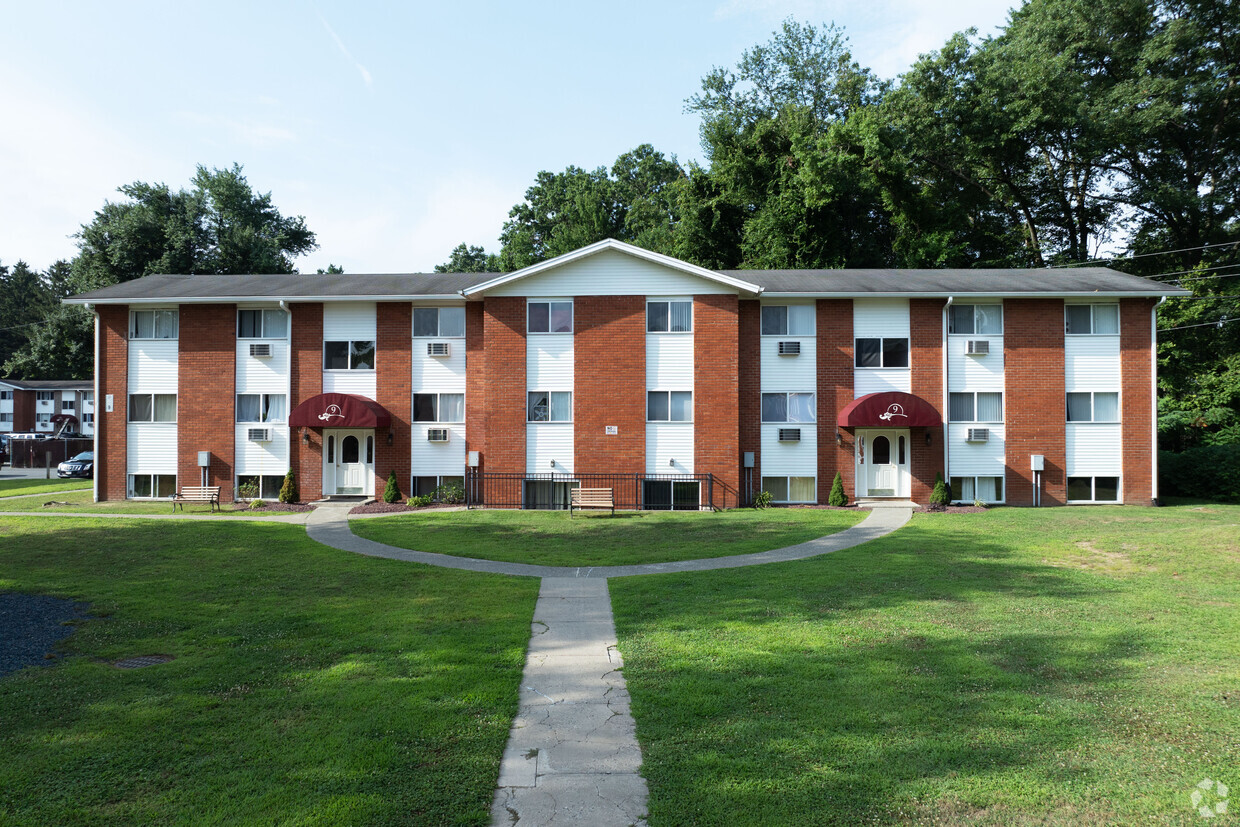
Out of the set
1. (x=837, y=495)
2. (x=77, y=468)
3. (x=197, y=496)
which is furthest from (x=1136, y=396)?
(x=77, y=468)

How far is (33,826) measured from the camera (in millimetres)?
3926

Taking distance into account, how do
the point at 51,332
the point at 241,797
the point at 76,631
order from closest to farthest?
the point at 241,797, the point at 76,631, the point at 51,332

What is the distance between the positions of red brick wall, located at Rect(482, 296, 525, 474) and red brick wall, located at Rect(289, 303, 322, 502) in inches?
248

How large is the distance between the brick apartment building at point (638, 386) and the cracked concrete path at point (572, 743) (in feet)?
46.2

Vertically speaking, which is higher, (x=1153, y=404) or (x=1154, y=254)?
(x=1154, y=254)

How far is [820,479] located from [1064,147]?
26257mm

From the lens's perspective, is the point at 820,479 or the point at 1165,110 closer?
the point at 820,479

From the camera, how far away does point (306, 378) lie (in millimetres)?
23297

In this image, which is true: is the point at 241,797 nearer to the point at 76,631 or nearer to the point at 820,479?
the point at 76,631

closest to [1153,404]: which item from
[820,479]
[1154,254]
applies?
[820,479]

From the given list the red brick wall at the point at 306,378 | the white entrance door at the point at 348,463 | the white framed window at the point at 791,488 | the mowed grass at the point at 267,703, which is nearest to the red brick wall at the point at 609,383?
the white framed window at the point at 791,488

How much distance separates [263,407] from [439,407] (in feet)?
20.8

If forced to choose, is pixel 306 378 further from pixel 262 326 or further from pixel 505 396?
pixel 505 396

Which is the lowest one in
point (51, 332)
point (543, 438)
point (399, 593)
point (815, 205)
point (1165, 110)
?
point (399, 593)
